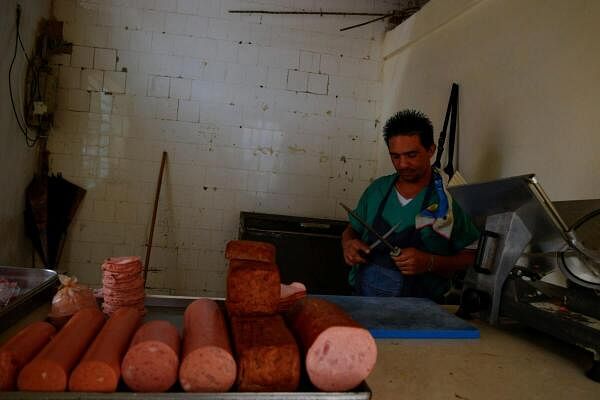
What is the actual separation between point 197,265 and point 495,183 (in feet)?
11.3

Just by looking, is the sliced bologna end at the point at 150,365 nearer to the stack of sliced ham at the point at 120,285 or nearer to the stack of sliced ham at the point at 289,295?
the stack of sliced ham at the point at 289,295

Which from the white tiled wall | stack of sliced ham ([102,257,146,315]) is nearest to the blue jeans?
stack of sliced ham ([102,257,146,315])

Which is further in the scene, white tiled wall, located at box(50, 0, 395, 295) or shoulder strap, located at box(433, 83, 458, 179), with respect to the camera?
white tiled wall, located at box(50, 0, 395, 295)

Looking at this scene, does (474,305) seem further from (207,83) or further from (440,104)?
(207,83)

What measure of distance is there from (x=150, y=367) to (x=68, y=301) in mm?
592

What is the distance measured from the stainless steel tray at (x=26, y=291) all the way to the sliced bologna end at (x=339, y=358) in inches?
35.9

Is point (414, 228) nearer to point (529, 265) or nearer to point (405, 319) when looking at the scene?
point (529, 265)

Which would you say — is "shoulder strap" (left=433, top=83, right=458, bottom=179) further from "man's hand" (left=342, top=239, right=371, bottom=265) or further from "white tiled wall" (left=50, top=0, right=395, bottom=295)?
"white tiled wall" (left=50, top=0, right=395, bottom=295)

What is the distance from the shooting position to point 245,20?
4297mm

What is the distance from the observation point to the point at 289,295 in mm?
1316

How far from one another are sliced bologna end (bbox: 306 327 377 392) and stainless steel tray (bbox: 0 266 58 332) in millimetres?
912

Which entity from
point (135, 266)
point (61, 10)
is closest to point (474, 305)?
point (135, 266)

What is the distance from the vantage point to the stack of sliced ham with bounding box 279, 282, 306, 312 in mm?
1279

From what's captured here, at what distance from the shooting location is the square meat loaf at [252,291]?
1.07 m
